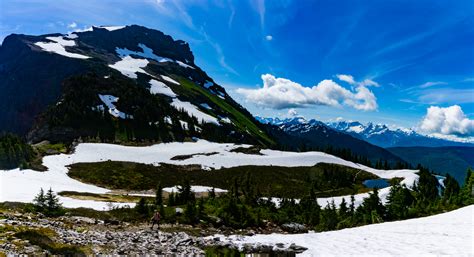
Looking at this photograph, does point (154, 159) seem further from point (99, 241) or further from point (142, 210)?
point (99, 241)

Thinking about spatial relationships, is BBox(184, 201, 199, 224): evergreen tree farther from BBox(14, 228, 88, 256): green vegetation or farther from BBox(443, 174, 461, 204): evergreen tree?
BBox(443, 174, 461, 204): evergreen tree

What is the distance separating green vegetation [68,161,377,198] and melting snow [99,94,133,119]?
60.4 meters

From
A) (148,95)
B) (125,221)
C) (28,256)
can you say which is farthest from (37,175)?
(148,95)

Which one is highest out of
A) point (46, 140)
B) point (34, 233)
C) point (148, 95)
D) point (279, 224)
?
point (148, 95)

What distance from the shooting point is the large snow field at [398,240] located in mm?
19547

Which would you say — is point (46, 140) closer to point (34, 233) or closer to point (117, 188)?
point (117, 188)

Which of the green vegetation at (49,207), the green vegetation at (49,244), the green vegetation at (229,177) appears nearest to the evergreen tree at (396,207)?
the green vegetation at (229,177)

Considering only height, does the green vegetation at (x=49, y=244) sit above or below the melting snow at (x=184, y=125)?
below

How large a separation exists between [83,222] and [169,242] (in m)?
9.43

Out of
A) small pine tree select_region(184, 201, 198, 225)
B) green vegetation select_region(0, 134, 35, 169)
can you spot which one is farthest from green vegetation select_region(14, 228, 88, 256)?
green vegetation select_region(0, 134, 35, 169)

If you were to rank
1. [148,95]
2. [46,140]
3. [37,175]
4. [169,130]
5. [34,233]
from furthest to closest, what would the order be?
[148,95], [169,130], [46,140], [37,175], [34,233]

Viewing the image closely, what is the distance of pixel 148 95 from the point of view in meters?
171

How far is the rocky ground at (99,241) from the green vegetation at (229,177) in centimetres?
4637

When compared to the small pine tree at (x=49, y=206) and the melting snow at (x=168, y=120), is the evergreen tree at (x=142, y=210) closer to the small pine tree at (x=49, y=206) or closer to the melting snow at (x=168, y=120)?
the small pine tree at (x=49, y=206)
